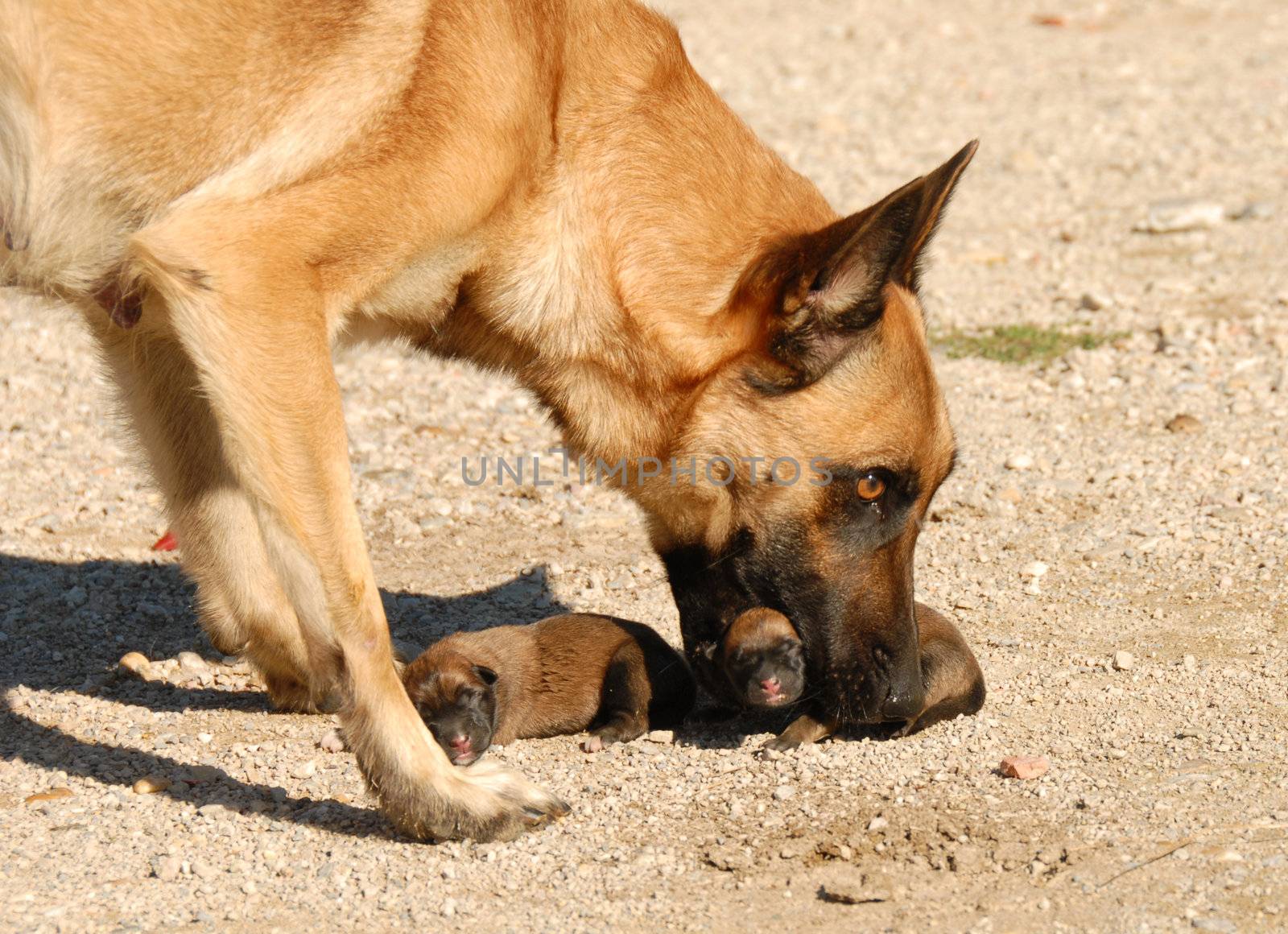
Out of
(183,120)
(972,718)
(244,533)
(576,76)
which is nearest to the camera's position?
(183,120)

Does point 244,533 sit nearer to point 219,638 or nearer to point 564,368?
point 219,638

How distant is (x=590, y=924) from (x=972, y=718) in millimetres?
1514

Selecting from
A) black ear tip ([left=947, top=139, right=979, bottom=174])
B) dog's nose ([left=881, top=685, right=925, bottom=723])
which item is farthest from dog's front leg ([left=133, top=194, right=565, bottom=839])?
black ear tip ([left=947, top=139, right=979, bottom=174])

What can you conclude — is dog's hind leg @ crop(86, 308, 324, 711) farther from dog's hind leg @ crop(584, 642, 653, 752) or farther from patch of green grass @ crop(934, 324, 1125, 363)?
patch of green grass @ crop(934, 324, 1125, 363)

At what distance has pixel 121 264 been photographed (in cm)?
377

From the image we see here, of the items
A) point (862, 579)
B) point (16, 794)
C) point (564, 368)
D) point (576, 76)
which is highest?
point (576, 76)

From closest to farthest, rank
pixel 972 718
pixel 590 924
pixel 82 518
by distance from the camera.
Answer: pixel 590 924 → pixel 972 718 → pixel 82 518

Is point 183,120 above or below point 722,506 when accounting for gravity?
above

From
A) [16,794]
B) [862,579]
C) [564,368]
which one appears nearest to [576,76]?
[564,368]

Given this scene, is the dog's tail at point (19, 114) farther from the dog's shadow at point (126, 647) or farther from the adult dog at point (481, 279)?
the dog's shadow at point (126, 647)

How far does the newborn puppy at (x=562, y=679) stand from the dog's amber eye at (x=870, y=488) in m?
0.89

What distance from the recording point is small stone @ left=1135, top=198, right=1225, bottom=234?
907cm

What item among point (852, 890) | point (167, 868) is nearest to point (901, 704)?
Answer: point (852, 890)

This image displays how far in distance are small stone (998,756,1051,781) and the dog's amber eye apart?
80 cm
